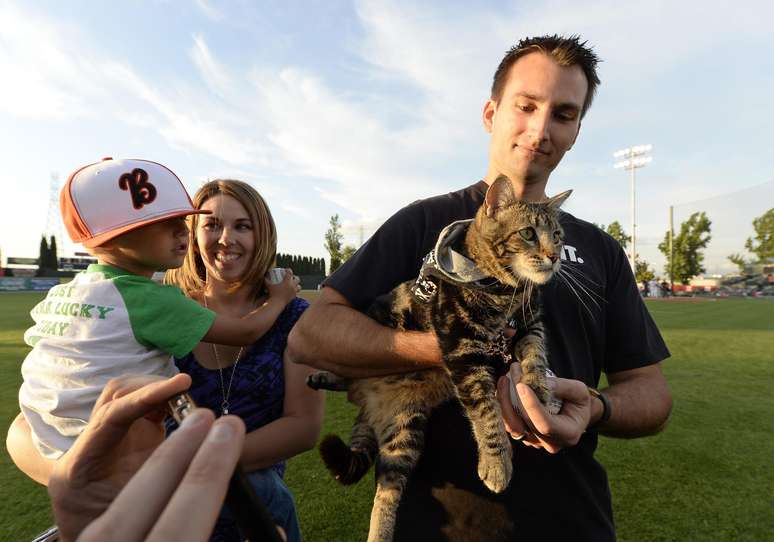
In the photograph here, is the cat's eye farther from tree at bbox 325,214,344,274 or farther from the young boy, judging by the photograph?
tree at bbox 325,214,344,274

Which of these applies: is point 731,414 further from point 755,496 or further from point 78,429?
point 78,429

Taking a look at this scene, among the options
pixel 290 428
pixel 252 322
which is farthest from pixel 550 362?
pixel 252 322

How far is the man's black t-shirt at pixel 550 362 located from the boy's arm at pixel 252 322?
531 mm

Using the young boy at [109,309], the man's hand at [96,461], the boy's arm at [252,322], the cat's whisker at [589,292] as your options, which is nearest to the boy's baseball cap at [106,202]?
the young boy at [109,309]

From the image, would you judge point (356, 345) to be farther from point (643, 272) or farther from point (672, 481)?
point (643, 272)

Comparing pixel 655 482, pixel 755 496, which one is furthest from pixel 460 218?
pixel 755 496

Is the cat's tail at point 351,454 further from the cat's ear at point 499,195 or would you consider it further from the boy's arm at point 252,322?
the cat's ear at point 499,195

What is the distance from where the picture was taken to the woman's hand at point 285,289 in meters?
2.63

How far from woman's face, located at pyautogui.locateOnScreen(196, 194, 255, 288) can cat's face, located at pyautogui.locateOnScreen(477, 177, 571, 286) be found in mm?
1531

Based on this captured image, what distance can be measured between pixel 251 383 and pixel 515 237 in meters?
1.67

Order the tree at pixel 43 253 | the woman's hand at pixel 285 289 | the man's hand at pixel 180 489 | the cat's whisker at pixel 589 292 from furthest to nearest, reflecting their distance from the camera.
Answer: the tree at pixel 43 253 → the woman's hand at pixel 285 289 → the cat's whisker at pixel 589 292 → the man's hand at pixel 180 489

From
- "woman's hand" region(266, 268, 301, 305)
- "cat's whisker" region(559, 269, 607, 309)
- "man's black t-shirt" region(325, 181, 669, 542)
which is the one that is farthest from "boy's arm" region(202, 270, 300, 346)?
"cat's whisker" region(559, 269, 607, 309)

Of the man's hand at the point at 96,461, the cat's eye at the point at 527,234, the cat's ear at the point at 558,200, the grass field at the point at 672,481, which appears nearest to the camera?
the man's hand at the point at 96,461

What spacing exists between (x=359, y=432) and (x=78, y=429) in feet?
4.35
